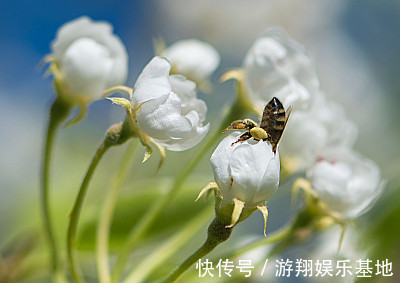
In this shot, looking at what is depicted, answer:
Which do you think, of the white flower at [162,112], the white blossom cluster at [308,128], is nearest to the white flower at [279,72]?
the white blossom cluster at [308,128]

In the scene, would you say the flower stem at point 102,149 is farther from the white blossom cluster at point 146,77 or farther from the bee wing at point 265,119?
the bee wing at point 265,119

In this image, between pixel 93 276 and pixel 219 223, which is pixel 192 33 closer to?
pixel 93 276

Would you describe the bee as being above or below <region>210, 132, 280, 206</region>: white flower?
above

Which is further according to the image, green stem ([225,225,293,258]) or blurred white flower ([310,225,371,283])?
blurred white flower ([310,225,371,283])

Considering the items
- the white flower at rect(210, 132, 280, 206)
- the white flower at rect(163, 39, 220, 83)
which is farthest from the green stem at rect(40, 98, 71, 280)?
the white flower at rect(210, 132, 280, 206)

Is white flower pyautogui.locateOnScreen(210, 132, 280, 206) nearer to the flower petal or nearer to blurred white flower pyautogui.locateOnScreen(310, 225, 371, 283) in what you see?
the flower petal

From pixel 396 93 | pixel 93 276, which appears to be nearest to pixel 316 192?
pixel 93 276
